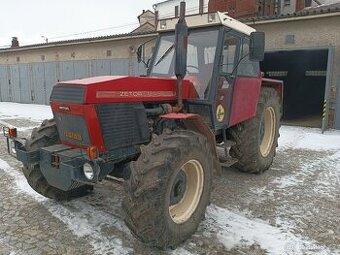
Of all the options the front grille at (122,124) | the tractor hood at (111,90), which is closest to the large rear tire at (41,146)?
the tractor hood at (111,90)

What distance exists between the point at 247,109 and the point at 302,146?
367cm

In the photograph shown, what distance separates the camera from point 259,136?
543 cm

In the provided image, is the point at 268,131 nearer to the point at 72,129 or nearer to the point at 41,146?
the point at 72,129

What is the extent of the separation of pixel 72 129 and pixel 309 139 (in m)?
7.27

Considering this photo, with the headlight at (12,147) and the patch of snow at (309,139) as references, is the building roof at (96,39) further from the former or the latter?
the headlight at (12,147)

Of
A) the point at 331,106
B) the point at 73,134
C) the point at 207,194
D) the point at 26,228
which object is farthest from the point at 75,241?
the point at 331,106

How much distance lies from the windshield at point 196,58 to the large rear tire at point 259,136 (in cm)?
123

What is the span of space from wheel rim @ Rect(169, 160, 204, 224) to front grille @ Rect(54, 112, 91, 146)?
3.28ft

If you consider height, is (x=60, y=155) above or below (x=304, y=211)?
above

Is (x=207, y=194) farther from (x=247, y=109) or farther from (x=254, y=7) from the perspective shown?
(x=254, y=7)

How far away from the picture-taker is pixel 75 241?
3355 millimetres

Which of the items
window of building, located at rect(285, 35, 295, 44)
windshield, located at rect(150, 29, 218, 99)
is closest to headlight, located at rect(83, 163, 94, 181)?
windshield, located at rect(150, 29, 218, 99)

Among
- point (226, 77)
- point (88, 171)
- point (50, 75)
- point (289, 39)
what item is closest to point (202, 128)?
point (226, 77)

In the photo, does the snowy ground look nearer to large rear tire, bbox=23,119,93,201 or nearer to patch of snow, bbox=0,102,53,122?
large rear tire, bbox=23,119,93,201
